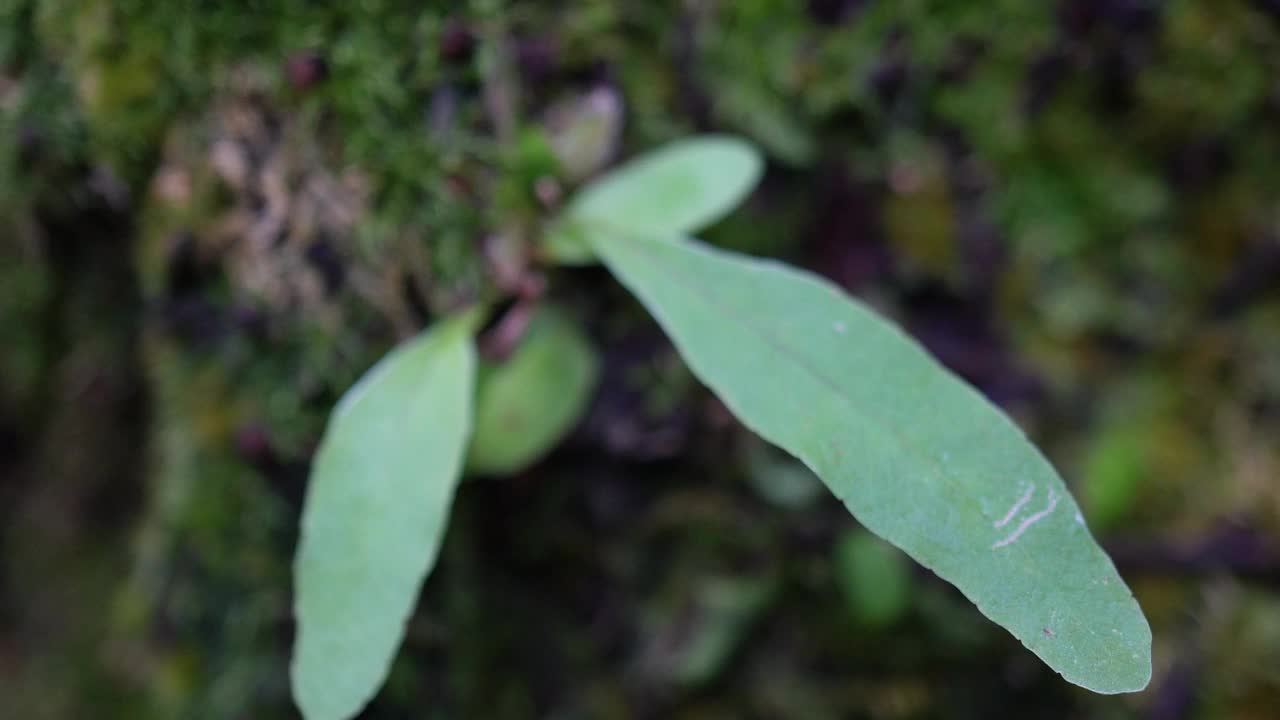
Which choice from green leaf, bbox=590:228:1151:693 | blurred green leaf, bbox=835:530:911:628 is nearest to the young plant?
green leaf, bbox=590:228:1151:693

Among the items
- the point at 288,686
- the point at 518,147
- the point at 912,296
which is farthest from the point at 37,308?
the point at 912,296

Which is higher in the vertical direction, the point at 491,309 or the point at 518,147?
the point at 518,147

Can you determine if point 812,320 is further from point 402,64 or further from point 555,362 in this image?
point 402,64

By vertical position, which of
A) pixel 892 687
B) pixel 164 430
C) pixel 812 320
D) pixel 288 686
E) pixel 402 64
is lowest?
pixel 892 687

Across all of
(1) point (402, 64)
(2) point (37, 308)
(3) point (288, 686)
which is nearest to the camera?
(1) point (402, 64)

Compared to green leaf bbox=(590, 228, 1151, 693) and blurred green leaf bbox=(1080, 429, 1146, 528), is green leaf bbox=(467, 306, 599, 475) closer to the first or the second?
green leaf bbox=(590, 228, 1151, 693)

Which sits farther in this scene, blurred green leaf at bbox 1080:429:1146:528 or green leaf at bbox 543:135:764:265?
blurred green leaf at bbox 1080:429:1146:528

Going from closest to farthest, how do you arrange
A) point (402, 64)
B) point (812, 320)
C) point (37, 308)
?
point (812, 320) < point (402, 64) < point (37, 308)

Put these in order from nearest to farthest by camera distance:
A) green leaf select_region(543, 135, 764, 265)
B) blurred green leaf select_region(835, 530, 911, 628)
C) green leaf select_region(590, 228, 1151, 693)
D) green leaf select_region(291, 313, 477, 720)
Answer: green leaf select_region(590, 228, 1151, 693) → green leaf select_region(291, 313, 477, 720) → green leaf select_region(543, 135, 764, 265) → blurred green leaf select_region(835, 530, 911, 628)

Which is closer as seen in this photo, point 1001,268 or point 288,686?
point 288,686
